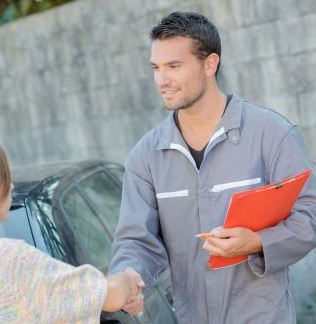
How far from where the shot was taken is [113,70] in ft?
24.2

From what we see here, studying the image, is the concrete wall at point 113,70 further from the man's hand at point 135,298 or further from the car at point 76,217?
the man's hand at point 135,298

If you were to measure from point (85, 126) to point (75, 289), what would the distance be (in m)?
5.49

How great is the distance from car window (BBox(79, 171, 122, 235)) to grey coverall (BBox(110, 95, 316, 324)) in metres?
1.36

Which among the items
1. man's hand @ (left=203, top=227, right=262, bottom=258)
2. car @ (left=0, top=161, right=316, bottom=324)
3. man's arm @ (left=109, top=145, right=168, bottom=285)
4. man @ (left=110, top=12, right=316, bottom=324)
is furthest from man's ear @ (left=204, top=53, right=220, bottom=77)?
car @ (left=0, top=161, right=316, bottom=324)

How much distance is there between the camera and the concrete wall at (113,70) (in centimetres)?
588

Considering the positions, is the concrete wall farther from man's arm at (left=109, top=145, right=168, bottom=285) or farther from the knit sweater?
the knit sweater

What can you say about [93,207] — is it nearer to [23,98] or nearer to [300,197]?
[300,197]

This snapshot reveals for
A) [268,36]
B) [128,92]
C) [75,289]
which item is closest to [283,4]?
[268,36]

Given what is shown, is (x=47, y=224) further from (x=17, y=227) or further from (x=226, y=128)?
(x=226, y=128)

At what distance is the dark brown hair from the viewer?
3.14 m

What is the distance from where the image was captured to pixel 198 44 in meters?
3.15

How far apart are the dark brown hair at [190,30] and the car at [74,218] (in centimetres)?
106

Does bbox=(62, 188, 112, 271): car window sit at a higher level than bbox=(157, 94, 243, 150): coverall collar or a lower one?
lower

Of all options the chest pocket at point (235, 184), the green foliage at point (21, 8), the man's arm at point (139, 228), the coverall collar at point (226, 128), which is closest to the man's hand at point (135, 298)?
the man's arm at point (139, 228)
